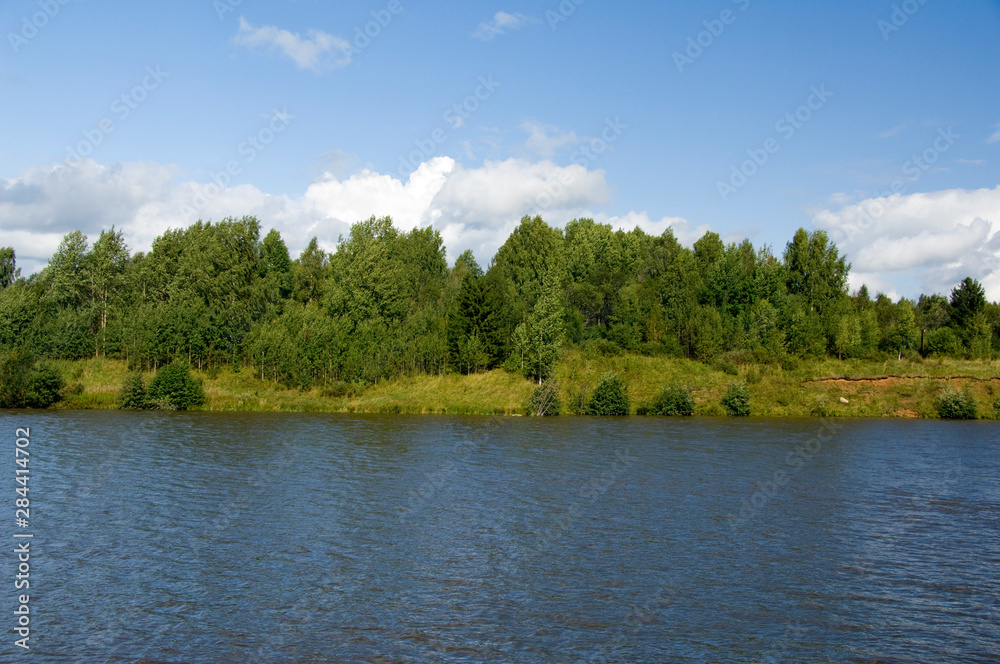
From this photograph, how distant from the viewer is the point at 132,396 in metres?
64.8

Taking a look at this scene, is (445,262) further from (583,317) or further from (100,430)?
(100,430)

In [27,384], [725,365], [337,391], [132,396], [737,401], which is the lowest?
[737,401]

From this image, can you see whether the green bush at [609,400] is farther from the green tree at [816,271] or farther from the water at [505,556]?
the green tree at [816,271]

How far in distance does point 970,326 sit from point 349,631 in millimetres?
87750

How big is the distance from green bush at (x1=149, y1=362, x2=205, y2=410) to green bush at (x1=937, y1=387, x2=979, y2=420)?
228 ft

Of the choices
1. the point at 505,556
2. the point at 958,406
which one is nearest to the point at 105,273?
the point at 505,556

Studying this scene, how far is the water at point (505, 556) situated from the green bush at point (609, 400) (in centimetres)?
2491

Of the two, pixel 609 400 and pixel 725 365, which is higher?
pixel 725 365

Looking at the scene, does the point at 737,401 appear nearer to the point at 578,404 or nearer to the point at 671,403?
the point at 671,403

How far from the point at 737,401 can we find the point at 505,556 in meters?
49.7

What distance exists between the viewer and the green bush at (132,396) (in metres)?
64.6

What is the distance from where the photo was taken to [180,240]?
301 feet

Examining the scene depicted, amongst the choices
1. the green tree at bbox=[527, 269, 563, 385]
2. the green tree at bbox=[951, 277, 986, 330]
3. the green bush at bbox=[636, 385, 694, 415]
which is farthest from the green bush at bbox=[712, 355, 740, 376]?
the green tree at bbox=[951, 277, 986, 330]

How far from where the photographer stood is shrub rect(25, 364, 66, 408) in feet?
204
